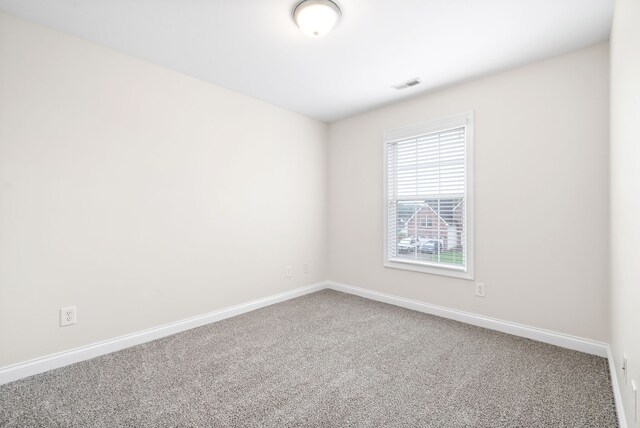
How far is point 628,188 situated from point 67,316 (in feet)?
11.5

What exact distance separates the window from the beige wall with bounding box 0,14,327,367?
1415mm

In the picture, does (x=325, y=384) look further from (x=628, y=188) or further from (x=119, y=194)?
(x=119, y=194)

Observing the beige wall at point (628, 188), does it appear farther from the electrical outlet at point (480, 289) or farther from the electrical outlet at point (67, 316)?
the electrical outlet at point (67, 316)

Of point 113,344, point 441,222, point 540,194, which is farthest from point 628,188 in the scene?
point 113,344

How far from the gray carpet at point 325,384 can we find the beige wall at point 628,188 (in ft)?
1.42

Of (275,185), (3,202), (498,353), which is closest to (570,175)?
(498,353)

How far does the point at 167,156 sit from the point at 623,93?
3161mm

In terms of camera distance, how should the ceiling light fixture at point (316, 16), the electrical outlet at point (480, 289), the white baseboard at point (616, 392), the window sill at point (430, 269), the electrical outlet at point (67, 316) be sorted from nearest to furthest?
the white baseboard at point (616, 392) → the ceiling light fixture at point (316, 16) → the electrical outlet at point (67, 316) → the electrical outlet at point (480, 289) → the window sill at point (430, 269)

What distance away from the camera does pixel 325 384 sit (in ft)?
6.39

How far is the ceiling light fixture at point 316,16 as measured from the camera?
1.86m

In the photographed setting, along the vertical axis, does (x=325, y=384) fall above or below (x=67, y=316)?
below

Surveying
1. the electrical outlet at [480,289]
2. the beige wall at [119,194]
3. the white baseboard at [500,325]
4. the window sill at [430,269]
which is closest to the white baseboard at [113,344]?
the beige wall at [119,194]

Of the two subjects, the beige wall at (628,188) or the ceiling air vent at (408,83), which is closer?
the beige wall at (628,188)

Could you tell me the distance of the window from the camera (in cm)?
305
